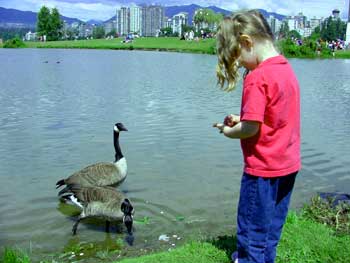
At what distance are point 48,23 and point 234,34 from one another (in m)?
123

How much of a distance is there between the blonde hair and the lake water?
121 inches

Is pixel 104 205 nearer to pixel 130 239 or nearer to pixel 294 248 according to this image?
pixel 130 239

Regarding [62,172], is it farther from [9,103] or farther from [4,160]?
[9,103]

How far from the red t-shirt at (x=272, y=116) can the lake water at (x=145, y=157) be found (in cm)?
276

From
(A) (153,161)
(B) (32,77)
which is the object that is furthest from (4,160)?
(B) (32,77)

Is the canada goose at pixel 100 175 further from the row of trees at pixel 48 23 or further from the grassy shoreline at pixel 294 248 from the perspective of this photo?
the row of trees at pixel 48 23

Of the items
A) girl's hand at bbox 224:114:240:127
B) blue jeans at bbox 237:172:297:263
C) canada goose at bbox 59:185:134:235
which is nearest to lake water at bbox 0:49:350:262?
canada goose at bbox 59:185:134:235

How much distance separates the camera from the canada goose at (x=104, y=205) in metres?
6.42

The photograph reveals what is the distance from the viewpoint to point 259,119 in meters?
3.34

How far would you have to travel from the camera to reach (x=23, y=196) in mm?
7898

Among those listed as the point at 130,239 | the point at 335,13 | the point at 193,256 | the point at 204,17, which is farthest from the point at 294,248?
the point at 335,13

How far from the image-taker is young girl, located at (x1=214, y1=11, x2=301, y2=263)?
3.39 m

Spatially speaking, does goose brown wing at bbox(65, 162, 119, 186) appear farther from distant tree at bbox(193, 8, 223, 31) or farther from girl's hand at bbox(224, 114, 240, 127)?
distant tree at bbox(193, 8, 223, 31)

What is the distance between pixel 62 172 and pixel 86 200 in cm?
243
